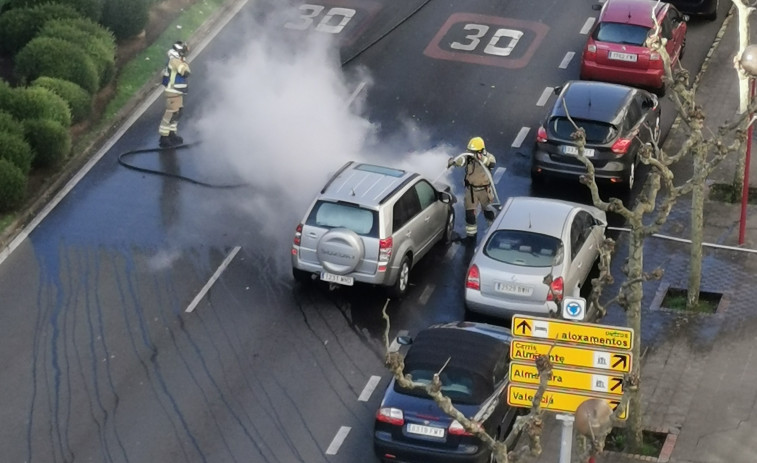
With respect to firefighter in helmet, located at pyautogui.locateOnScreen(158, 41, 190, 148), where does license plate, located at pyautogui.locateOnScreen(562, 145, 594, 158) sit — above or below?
above

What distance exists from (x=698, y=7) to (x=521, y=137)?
654 cm

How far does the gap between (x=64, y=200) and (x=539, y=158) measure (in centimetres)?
781

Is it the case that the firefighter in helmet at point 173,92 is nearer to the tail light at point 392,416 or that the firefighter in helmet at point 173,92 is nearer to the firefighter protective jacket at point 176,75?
the firefighter protective jacket at point 176,75

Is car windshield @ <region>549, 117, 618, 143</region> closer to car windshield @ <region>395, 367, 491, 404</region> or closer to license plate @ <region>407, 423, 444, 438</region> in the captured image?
car windshield @ <region>395, 367, 491, 404</region>

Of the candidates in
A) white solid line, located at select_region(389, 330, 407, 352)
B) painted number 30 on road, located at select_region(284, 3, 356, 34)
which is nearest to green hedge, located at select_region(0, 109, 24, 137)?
painted number 30 on road, located at select_region(284, 3, 356, 34)

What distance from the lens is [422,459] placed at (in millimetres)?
19250

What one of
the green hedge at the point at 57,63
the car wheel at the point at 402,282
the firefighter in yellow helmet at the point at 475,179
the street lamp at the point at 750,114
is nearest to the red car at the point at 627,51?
the street lamp at the point at 750,114

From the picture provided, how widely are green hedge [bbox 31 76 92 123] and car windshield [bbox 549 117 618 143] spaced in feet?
27.5

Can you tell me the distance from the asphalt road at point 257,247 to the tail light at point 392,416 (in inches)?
45.2

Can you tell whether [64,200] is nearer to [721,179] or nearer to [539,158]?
[539,158]

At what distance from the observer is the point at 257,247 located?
84.1 ft

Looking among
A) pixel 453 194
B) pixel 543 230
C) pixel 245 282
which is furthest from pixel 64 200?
pixel 543 230

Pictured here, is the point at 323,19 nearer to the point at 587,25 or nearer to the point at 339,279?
the point at 587,25

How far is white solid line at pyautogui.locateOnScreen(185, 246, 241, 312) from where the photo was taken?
23.9 m
